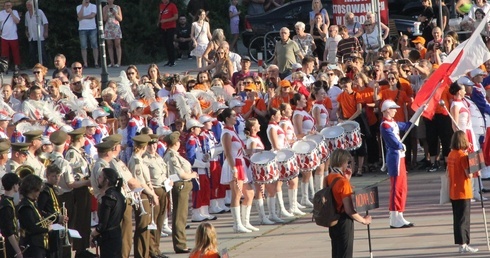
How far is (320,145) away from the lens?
20.8 m

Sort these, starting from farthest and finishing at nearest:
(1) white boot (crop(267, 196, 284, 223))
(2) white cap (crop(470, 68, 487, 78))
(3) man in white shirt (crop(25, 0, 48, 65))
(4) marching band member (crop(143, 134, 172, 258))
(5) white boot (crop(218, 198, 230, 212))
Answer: (3) man in white shirt (crop(25, 0, 48, 65)) < (2) white cap (crop(470, 68, 487, 78)) < (5) white boot (crop(218, 198, 230, 212)) < (1) white boot (crop(267, 196, 284, 223)) < (4) marching band member (crop(143, 134, 172, 258))

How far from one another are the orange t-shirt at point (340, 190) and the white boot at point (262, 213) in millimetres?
5088

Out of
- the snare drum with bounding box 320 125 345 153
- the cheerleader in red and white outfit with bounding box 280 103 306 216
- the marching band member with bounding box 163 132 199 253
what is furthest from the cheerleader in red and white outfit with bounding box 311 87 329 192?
the marching band member with bounding box 163 132 199 253

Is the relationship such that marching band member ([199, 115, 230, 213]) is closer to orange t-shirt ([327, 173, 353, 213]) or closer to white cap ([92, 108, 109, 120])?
white cap ([92, 108, 109, 120])

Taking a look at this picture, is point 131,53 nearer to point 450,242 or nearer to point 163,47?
point 163,47

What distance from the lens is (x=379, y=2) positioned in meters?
29.8

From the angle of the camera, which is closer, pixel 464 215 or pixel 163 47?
pixel 464 215

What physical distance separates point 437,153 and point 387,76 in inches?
64.9

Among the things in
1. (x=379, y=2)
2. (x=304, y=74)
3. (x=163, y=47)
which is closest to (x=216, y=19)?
(x=163, y=47)

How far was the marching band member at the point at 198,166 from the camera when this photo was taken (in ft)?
66.2

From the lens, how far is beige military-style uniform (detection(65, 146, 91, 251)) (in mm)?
17516

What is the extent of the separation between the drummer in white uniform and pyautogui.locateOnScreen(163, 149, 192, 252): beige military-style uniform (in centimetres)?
157

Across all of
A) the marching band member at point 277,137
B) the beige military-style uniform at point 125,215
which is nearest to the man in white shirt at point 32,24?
the marching band member at point 277,137

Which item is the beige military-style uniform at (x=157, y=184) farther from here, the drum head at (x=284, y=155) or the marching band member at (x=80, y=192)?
the drum head at (x=284, y=155)
